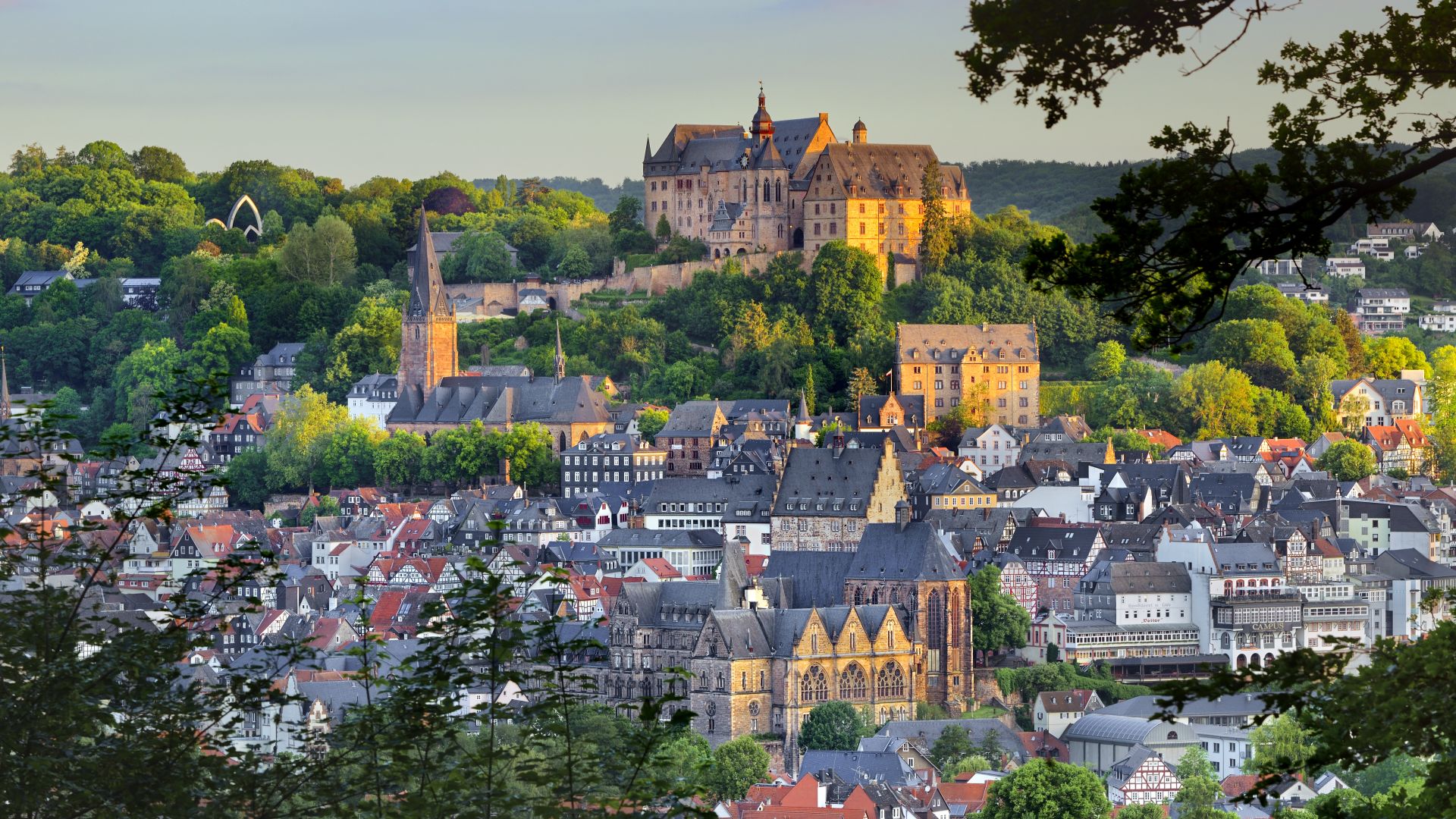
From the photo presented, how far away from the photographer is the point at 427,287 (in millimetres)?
108688

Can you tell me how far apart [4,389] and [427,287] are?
23.1 metres

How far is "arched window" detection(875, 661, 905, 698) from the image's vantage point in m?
73.4

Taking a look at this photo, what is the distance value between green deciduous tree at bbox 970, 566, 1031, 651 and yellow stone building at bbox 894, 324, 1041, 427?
→ 77.7ft

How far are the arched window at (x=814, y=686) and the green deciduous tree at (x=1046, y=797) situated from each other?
12773 millimetres

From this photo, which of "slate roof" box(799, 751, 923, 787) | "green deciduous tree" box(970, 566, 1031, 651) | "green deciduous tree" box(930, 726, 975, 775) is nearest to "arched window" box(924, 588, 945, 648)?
"green deciduous tree" box(970, 566, 1031, 651)

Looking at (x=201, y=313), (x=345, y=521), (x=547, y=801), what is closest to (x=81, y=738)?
(x=547, y=801)

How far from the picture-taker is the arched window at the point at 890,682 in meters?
73.4

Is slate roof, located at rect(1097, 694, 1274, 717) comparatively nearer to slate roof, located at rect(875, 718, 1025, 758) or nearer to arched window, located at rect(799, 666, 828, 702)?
slate roof, located at rect(875, 718, 1025, 758)

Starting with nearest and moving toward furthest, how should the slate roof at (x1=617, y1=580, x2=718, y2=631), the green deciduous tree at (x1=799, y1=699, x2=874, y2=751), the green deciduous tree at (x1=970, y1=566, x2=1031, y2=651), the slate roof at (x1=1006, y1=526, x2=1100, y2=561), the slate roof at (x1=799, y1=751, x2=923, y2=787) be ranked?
the slate roof at (x1=799, y1=751, x2=923, y2=787) < the green deciduous tree at (x1=799, y1=699, x2=874, y2=751) < the slate roof at (x1=617, y1=580, x2=718, y2=631) < the green deciduous tree at (x1=970, y1=566, x2=1031, y2=651) < the slate roof at (x1=1006, y1=526, x2=1100, y2=561)

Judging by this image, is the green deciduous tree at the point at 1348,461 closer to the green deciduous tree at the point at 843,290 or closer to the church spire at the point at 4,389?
the green deciduous tree at the point at 843,290

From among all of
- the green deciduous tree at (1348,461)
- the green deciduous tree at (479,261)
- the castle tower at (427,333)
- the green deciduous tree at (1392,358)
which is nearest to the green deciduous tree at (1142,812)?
the green deciduous tree at (1348,461)

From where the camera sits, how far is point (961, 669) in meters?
75.7

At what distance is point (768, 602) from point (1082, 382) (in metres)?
33.5

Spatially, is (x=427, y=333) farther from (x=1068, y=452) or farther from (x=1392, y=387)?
(x=1392, y=387)
